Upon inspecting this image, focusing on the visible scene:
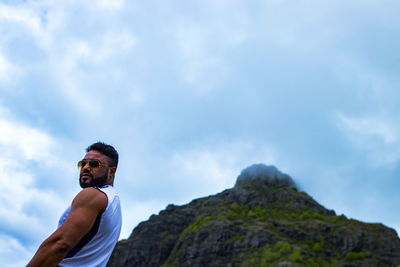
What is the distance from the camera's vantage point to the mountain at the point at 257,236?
2363 inches

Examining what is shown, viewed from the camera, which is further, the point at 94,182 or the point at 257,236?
the point at 257,236

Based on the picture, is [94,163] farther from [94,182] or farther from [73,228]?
[73,228]

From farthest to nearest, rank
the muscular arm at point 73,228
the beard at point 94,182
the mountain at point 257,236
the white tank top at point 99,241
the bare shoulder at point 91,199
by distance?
the mountain at point 257,236
the beard at point 94,182
the white tank top at point 99,241
the bare shoulder at point 91,199
the muscular arm at point 73,228

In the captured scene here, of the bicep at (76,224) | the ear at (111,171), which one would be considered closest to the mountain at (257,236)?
the ear at (111,171)

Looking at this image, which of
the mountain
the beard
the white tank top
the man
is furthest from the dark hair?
the mountain

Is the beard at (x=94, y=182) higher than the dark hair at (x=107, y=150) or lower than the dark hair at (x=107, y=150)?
lower

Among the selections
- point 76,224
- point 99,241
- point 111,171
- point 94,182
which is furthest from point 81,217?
point 111,171

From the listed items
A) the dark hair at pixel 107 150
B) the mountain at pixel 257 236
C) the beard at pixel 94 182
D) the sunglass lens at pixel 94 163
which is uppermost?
the mountain at pixel 257 236

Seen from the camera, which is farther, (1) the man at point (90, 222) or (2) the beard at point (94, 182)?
(2) the beard at point (94, 182)

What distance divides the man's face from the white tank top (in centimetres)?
15

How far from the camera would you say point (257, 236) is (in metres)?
64.0

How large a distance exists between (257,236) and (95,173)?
64413mm

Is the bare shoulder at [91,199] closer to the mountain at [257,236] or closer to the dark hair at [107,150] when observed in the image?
the dark hair at [107,150]

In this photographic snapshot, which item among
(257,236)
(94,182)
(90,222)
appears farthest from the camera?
(257,236)
